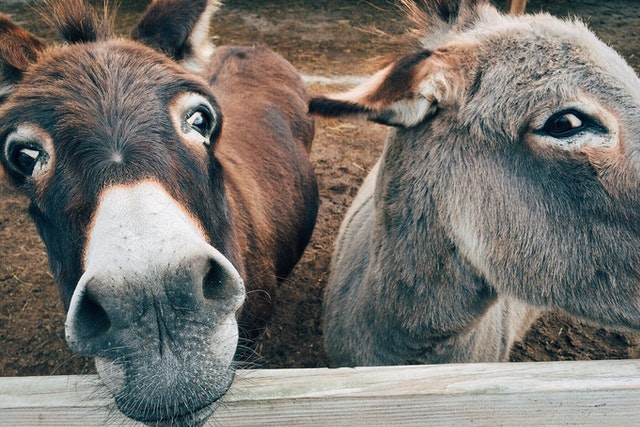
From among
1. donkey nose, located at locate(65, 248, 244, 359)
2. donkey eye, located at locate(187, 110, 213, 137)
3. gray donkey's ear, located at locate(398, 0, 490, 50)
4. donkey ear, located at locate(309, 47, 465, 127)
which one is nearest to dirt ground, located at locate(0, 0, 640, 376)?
gray donkey's ear, located at locate(398, 0, 490, 50)

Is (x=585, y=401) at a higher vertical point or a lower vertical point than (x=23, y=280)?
higher

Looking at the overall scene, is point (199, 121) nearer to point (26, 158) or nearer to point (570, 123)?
point (26, 158)

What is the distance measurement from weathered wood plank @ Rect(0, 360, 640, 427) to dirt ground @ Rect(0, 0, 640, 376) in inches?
25.9

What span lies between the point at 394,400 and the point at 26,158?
4.62ft

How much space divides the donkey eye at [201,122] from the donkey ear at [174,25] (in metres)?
0.55

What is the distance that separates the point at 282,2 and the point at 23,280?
6437 millimetres

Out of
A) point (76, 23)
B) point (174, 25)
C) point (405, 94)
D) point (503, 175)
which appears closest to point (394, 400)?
point (503, 175)

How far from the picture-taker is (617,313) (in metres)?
1.70

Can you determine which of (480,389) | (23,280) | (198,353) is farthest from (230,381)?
(23,280)

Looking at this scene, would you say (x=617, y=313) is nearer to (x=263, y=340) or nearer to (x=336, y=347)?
(x=336, y=347)

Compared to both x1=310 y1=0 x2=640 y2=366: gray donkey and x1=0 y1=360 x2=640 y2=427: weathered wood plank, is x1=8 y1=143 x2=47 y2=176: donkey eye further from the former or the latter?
x1=310 y1=0 x2=640 y2=366: gray donkey

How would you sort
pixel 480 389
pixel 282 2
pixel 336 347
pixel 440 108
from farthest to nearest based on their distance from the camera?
pixel 282 2 → pixel 336 347 → pixel 440 108 → pixel 480 389

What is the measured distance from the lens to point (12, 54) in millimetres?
1893

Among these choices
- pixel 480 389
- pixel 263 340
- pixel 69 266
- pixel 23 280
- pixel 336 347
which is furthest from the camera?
pixel 23 280
